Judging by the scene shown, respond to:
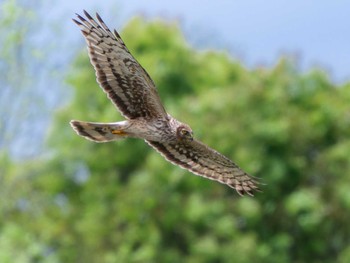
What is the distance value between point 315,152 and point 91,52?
20.5 meters

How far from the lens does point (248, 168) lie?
2914 centimetres

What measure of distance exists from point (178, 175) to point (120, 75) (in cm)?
1852

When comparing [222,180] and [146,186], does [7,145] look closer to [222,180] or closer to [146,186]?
[146,186]

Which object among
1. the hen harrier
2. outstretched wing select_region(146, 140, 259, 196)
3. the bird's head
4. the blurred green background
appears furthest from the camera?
the blurred green background

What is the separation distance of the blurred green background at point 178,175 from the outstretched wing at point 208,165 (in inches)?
550

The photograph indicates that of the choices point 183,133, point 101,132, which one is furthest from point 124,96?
point 183,133

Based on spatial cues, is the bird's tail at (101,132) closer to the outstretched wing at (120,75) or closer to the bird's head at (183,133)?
the outstretched wing at (120,75)

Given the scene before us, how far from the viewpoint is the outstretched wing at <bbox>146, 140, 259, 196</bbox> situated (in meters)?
12.5

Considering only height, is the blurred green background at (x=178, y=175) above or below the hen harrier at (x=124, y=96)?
above

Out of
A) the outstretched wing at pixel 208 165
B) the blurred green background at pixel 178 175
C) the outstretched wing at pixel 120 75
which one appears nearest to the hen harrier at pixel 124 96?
the outstretched wing at pixel 120 75

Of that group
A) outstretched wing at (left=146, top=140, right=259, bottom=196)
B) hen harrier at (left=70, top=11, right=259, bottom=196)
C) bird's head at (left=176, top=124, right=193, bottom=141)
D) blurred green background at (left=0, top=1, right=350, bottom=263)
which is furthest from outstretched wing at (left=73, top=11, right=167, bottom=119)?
blurred green background at (left=0, top=1, right=350, bottom=263)

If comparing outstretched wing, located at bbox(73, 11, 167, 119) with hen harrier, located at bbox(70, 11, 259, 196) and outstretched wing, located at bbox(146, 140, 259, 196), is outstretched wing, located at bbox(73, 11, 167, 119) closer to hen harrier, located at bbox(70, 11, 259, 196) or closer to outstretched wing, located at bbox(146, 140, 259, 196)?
hen harrier, located at bbox(70, 11, 259, 196)

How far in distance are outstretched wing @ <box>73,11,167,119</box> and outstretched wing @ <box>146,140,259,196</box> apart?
0.91 meters

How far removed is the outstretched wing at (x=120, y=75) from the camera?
452 inches
